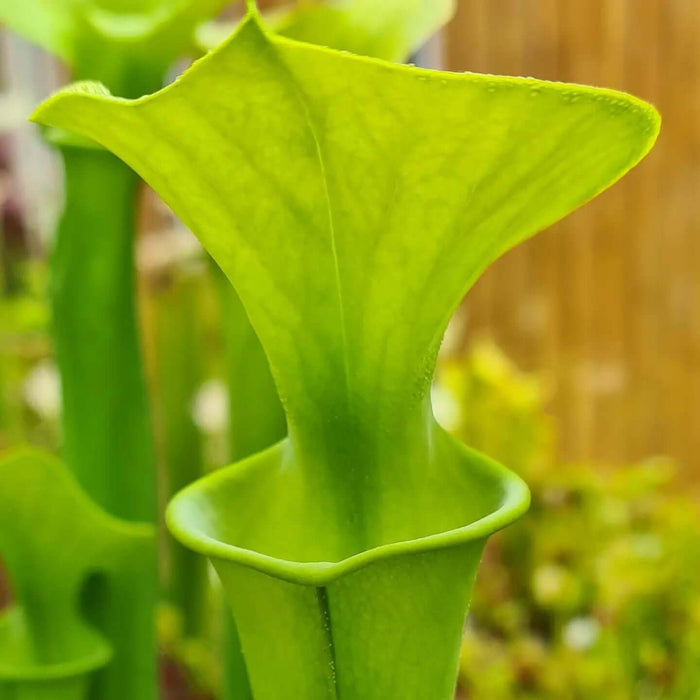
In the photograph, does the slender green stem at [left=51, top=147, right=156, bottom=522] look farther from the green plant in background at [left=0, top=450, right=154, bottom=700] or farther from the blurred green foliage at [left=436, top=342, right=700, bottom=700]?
the blurred green foliage at [left=436, top=342, right=700, bottom=700]

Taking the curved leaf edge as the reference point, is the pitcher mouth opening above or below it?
below

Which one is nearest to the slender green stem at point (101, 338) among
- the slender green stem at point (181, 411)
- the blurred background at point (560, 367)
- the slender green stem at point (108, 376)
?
the slender green stem at point (108, 376)

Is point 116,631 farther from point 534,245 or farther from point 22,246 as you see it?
point 22,246

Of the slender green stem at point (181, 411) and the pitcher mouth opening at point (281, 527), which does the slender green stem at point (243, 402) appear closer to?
the pitcher mouth opening at point (281, 527)

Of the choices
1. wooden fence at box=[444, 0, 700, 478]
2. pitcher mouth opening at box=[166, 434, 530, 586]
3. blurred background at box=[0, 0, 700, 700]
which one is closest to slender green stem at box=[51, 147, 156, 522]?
pitcher mouth opening at box=[166, 434, 530, 586]

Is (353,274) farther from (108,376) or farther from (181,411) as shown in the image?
(181,411)

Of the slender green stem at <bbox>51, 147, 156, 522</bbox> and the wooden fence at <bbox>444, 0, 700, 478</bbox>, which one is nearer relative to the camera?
the slender green stem at <bbox>51, 147, 156, 522</bbox>
